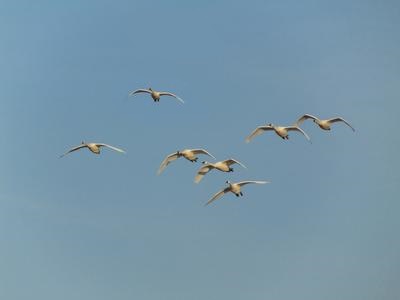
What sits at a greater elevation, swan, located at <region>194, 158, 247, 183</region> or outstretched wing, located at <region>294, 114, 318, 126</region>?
outstretched wing, located at <region>294, 114, 318, 126</region>

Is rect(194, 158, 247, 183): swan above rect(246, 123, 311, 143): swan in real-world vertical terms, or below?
below

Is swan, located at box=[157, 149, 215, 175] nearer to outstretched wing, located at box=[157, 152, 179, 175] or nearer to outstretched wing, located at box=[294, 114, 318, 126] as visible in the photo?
outstretched wing, located at box=[157, 152, 179, 175]

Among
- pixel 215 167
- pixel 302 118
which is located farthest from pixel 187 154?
pixel 302 118

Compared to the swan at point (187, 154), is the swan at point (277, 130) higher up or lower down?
higher up

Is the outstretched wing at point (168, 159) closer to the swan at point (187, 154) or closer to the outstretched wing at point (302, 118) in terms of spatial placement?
the swan at point (187, 154)

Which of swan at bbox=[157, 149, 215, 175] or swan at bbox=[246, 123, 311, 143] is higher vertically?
swan at bbox=[246, 123, 311, 143]

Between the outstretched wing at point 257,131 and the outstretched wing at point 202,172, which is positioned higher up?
the outstretched wing at point 257,131

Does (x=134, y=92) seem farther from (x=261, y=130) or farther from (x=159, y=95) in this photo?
(x=261, y=130)

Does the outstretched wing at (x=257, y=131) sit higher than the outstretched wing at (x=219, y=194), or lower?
higher

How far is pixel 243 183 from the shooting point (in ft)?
326

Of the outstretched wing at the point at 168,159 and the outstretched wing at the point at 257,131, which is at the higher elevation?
the outstretched wing at the point at 257,131

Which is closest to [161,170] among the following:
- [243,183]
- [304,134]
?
[243,183]

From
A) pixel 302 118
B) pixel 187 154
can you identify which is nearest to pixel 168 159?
pixel 187 154

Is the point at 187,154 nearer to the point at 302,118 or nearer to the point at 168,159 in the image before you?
the point at 168,159
